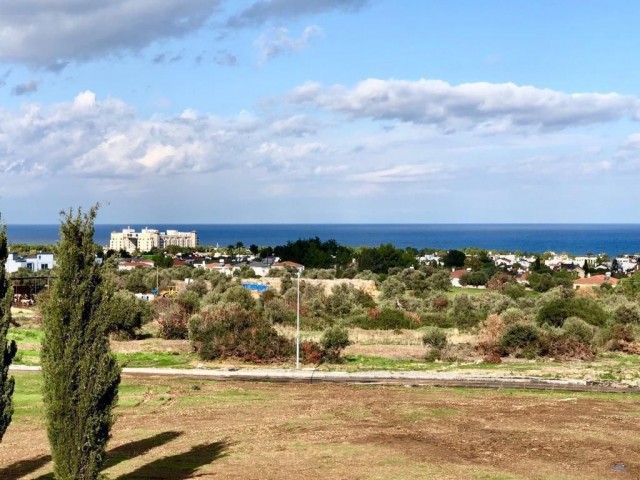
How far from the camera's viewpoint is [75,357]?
52.3 feet

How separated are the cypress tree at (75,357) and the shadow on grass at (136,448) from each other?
17.6 feet

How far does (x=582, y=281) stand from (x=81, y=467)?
96.1 meters

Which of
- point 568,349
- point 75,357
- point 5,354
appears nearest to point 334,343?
point 568,349

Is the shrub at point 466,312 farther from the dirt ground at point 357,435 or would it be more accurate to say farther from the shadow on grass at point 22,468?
the shadow on grass at point 22,468

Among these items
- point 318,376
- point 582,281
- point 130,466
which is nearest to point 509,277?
point 582,281

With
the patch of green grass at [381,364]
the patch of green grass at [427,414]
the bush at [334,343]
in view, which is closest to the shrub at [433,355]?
the patch of green grass at [381,364]

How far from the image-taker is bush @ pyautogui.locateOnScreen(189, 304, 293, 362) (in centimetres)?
4662

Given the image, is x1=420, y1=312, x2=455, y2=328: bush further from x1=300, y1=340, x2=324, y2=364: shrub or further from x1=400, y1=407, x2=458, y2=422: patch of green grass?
x1=400, y1=407, x2=458, y2=422: patch of green grass

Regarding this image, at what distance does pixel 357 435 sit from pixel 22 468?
1061 cm

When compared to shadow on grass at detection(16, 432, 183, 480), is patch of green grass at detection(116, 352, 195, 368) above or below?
below

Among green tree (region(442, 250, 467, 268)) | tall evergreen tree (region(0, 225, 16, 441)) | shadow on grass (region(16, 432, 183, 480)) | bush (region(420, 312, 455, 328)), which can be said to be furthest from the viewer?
green tree (region(442, 250, 467, 268))

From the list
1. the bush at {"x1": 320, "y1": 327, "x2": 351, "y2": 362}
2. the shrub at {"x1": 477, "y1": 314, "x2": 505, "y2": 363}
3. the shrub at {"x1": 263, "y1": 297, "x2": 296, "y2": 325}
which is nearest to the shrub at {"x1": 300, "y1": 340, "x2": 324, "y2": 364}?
the bush at {"x1": 320, "y1": 327, "x2": 351, "y2": 362}

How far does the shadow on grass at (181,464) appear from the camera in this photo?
65.8 feet

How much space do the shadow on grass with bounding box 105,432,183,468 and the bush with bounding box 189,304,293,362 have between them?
817 inches
